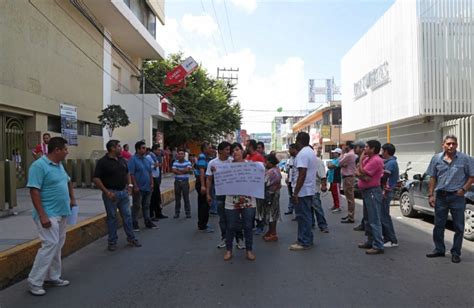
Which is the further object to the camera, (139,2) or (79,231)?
(139,2)

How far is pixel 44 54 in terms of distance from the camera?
1541cm

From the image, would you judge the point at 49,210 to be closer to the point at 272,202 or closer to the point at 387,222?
the point at 272,202

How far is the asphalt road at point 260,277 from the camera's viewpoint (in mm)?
4723

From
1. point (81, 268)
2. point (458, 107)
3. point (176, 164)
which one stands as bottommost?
point (81, 268)

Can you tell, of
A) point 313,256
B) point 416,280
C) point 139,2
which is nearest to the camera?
point 416,280

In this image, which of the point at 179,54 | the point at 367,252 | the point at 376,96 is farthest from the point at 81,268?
the point at 179,54

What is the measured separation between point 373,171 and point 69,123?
44.5ft

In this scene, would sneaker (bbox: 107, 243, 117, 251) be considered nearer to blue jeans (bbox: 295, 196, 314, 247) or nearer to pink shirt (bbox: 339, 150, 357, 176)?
blue jeans (bbox: 295, 196, 314, 247)

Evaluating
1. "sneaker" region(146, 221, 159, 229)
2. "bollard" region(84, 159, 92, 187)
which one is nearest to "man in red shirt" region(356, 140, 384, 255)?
"sneaker" region(146, 221, 159, 229)

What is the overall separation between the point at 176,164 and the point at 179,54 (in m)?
22.6

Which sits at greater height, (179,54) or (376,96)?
(179,54)

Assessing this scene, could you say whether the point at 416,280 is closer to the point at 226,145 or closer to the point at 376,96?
the point at 226,145

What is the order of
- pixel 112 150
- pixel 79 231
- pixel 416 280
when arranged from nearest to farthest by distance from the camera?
1. pixel 416 280
2. pixel 112 150
3. pixel 79 231

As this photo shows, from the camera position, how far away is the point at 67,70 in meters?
17.4
